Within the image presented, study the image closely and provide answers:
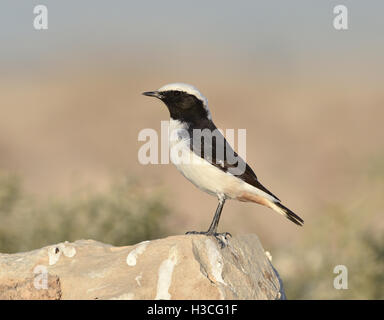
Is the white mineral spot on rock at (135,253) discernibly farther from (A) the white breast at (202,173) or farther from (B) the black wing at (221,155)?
(B) the black wing at (221,155)

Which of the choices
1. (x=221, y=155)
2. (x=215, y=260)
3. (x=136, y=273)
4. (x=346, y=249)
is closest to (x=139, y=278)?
(x=136, y=273)

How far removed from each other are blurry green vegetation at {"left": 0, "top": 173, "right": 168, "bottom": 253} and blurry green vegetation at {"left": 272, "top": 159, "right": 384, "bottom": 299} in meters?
2.55

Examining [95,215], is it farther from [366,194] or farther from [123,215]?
[366,194]

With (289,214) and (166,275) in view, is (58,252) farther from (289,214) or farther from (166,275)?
(289,214)

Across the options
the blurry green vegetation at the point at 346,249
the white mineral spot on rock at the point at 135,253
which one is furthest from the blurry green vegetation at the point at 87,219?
the white mineral spot on rock at the point at 135,253

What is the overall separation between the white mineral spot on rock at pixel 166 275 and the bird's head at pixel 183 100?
195 cm

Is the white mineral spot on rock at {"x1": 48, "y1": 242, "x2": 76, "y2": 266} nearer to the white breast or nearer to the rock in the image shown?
the rock

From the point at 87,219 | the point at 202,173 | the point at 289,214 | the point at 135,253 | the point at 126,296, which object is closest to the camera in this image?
the point at 126,296

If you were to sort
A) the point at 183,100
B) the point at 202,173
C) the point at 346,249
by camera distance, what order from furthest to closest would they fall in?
the point at 346,249 < the point at 183,100 < the point at 202,173

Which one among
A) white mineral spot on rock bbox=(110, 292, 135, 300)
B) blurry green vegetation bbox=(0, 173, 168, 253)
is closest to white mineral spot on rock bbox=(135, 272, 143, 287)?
white mineral spot on rock bbox=(110, 292, 135, 300)

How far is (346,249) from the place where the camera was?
38.0 ft

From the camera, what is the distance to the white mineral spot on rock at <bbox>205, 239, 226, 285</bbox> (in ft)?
19.0

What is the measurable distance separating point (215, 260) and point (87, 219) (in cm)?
565
